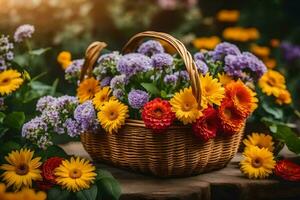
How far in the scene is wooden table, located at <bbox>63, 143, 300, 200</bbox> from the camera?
5.93 feet

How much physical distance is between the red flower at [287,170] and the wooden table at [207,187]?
3 cm

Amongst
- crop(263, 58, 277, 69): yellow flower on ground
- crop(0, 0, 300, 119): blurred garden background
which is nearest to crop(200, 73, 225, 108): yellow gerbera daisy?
crop(0, 0, 300, 119): blurred garden background

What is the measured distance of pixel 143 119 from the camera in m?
1.84

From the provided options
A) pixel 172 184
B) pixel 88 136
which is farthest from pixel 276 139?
pixel 88 136

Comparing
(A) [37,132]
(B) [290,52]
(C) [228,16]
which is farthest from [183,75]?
(C) [228,16]

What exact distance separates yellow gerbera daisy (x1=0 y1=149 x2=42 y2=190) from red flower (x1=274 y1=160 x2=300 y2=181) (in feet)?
2.43

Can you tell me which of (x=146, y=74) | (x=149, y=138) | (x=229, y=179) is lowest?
(x=229, y=179)

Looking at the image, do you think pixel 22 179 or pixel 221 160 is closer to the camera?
pixel 22 179

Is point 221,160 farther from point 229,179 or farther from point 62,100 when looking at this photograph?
point 62,100

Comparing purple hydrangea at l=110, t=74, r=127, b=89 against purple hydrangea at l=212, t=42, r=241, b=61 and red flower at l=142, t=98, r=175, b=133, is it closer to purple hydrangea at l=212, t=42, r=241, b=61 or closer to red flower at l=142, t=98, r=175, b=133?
red flower at l=142, t=98, r=175, b=133

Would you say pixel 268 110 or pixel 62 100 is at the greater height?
pixel 62 100

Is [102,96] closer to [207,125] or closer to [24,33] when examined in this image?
[207,125]

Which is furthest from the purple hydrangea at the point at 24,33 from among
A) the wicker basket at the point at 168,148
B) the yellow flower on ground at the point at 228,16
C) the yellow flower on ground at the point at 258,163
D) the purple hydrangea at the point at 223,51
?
the yellow flower on ground at the point at 228,16

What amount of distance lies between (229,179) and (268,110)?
508 mm
